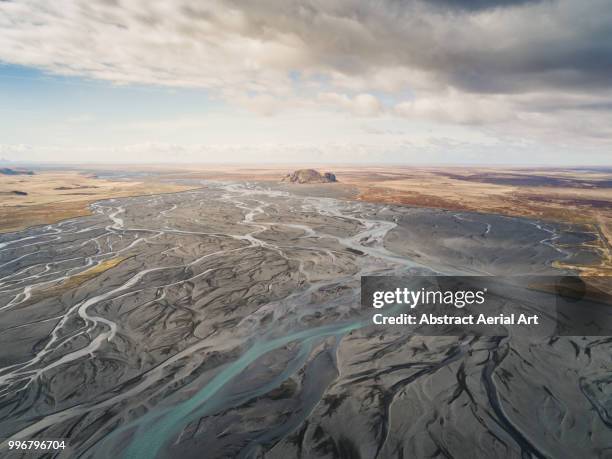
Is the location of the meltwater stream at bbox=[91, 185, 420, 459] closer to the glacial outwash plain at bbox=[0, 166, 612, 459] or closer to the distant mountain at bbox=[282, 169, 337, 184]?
the glacial outwash plain at bbox=[0, 166, 612, 459]

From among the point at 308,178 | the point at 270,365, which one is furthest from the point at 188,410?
the point at 308,178

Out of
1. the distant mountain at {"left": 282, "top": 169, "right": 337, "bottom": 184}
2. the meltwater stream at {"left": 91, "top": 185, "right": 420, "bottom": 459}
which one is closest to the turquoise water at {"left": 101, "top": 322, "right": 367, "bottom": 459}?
the meltwater stream at {"left": 91, "top": 185, "right": 420, "bottom": 459}

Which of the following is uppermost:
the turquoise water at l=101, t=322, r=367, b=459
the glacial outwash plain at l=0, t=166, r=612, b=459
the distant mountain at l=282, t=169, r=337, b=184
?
the distant mountain at l=282, t=169, r=337, b=184

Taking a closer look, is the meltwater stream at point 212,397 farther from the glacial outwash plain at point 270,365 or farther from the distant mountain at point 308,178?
the distant mountain at point 308,178

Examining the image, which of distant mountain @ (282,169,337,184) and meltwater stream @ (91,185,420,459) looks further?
distant mountain @ (282,169,337,184)

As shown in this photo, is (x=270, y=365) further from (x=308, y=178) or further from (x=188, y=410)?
(x=308, y=178)

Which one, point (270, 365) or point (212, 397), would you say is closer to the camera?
point (212, 397)

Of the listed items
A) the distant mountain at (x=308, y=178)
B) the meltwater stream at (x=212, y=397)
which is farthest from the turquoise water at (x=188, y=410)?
the distant mountain at (x=308, y=178)

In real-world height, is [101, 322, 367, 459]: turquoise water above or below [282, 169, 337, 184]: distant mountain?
below
